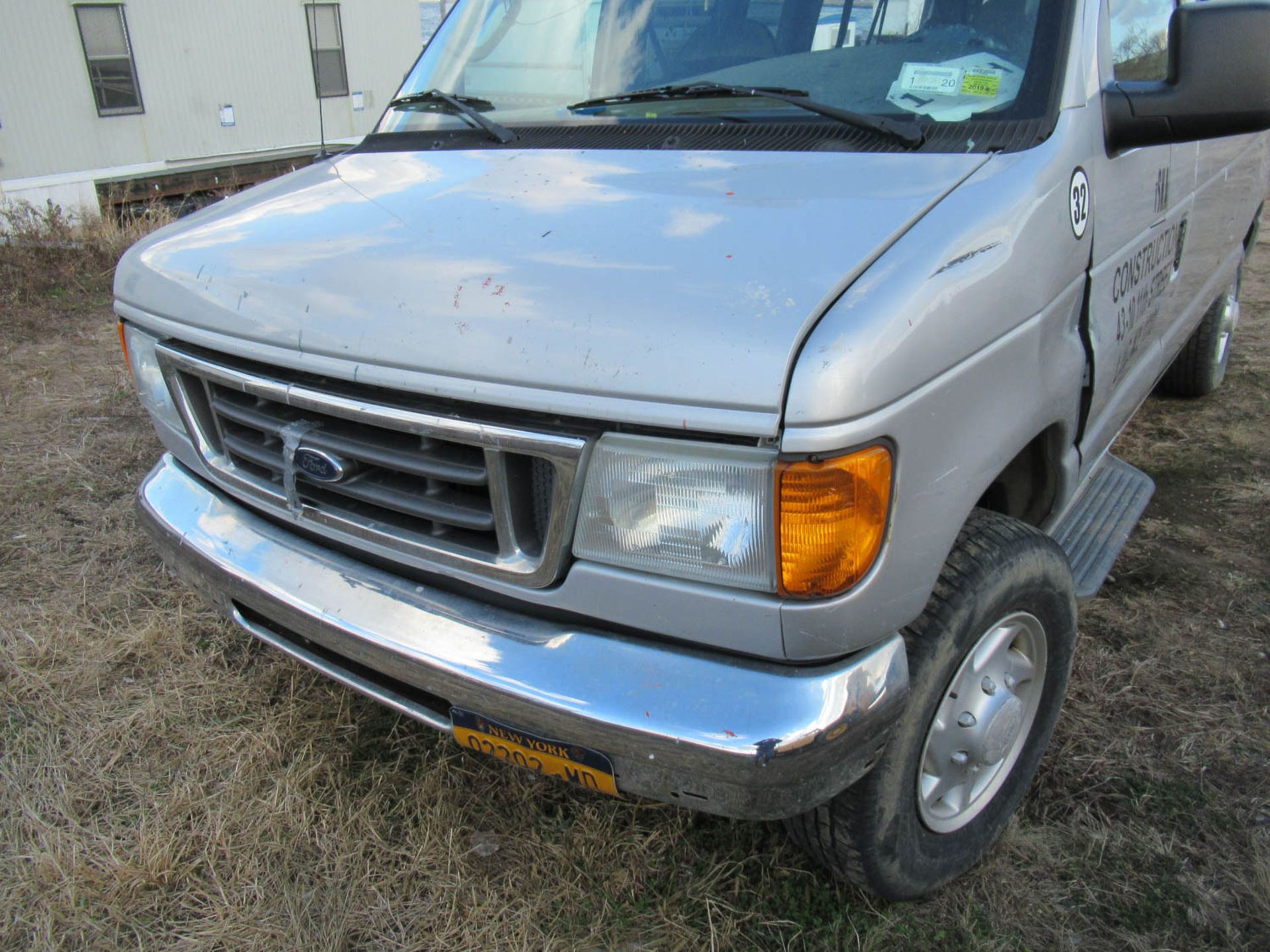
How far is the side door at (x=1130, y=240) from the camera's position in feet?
7.21

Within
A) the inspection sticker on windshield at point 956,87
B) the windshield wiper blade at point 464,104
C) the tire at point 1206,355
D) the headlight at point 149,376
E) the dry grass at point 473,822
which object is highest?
the inspection sticker on windshield at point 956,87

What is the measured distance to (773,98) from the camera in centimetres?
214

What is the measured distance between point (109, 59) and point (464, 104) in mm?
13364

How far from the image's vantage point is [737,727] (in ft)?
4.88

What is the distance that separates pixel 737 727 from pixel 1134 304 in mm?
1787

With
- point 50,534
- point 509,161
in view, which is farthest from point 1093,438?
point 50,534

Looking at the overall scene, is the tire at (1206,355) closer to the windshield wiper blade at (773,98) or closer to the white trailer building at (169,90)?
the windshield wiper blade at (773,98)

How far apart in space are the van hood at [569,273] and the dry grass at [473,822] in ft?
3.87

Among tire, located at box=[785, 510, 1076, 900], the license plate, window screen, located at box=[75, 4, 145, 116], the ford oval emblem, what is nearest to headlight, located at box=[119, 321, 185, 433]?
the ford oval emblem

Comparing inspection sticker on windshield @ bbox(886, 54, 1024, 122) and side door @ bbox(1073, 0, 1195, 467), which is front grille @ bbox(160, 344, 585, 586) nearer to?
inspection sticker on windshield @ bbox(886, 54, 1024, 122)

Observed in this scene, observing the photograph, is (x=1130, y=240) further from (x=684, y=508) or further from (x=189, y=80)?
(x=189, y=80)

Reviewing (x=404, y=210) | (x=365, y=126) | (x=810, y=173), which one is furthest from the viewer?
(x=365, y=126)

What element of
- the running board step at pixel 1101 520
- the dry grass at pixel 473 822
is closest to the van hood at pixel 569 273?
the dry grass at pixel 473 822

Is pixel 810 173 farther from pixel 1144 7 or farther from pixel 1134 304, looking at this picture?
pixel 1144 7
